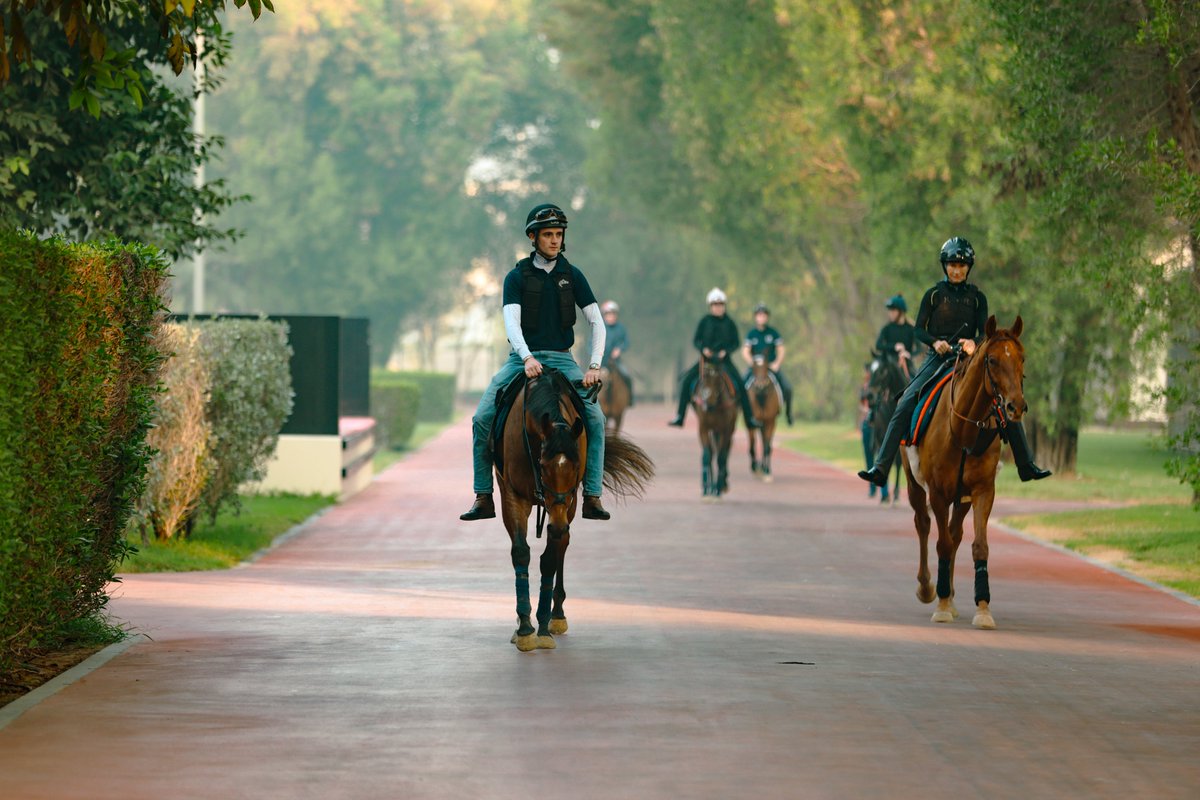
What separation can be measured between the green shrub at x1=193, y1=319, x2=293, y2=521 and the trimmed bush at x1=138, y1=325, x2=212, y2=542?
1.23ft

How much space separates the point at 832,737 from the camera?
32.7ft

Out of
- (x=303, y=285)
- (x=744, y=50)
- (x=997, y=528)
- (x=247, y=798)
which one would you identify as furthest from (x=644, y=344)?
(x=247, y=798)

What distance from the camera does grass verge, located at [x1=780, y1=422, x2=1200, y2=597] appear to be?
65.8 ft

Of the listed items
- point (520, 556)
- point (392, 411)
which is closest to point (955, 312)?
point (520, 556)

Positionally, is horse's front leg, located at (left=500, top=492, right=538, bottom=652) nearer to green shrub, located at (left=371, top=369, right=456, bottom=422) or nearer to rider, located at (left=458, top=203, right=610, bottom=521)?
rider, located at (left=458, top=203, right=610, bottom=521)

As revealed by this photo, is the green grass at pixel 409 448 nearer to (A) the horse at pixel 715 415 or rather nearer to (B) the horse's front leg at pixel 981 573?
(A) the horse at pixel 715 415

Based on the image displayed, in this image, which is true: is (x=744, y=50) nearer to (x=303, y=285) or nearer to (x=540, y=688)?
(x=540, y=688)

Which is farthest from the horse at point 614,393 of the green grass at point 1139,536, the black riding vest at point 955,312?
the black riding vest at point 955,312

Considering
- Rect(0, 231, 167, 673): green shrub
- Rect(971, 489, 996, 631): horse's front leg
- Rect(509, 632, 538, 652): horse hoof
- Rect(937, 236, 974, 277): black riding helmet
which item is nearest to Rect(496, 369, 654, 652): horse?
Rect(509, 632, 538, 652): horse hoof

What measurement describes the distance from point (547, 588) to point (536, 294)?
6.48ft

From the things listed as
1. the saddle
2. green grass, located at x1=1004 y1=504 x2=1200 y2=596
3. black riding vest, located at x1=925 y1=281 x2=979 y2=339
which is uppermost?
black riding vest, located at x1=925 y1=281 x2=979 y2=339

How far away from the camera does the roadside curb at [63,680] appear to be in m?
10.4

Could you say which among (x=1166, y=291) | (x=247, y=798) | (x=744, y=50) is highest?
(x=744, y=50)

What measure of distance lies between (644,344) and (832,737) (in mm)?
85347
